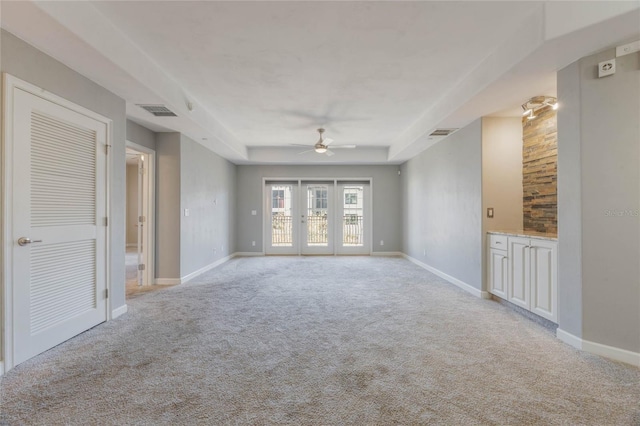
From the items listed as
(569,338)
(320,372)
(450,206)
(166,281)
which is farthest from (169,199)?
(569,338)

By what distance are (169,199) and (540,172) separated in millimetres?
5378

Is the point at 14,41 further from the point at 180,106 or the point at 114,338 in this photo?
the point at 114,338

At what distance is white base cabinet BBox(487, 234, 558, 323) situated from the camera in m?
2.99

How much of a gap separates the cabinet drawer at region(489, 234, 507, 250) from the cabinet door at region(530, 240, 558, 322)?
17.3 inches

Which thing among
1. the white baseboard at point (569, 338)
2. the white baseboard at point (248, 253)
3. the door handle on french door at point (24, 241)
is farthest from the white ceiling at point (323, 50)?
the white baseboard at point (248, 253)

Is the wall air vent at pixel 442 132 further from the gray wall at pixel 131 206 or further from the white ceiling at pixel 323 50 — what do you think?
the gray wall at pixel 131 206

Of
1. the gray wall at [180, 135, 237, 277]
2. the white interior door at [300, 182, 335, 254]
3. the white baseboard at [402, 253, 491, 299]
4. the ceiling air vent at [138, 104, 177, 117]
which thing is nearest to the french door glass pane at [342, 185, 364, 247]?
the white interior door at [300, 182, 335, 254]

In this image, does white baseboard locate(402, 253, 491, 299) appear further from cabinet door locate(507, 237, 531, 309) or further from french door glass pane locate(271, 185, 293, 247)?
french door glass pane locate(271, 185, 293, 247)

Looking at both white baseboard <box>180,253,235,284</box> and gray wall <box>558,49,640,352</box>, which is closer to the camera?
gray wall <box>558,49,640,352</box>

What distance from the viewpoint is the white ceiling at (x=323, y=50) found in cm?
223

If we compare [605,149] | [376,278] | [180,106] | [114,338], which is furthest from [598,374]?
[180,106]

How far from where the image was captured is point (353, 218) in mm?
8297

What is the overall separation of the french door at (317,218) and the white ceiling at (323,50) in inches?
145

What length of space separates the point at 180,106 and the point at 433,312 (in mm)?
3960
